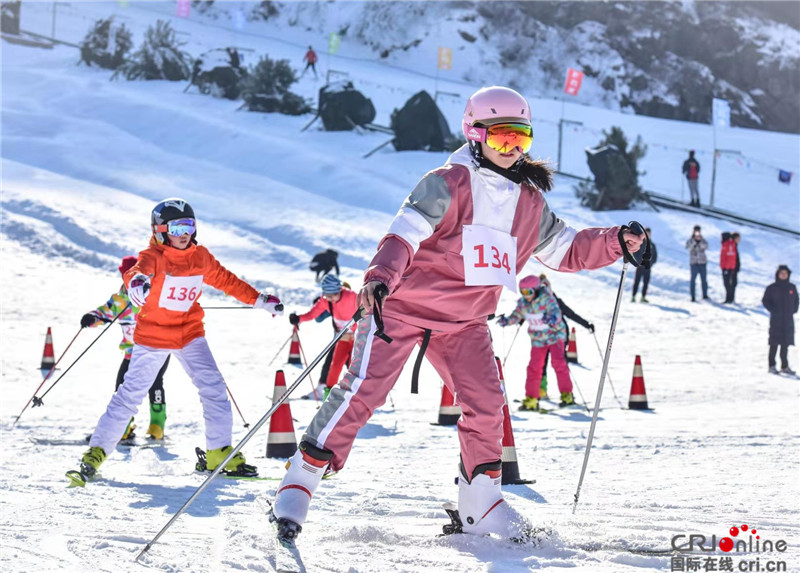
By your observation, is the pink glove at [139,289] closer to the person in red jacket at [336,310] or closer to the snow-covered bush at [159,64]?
the person in red jacket at [336,310]

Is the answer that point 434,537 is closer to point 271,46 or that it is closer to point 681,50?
point 271,46

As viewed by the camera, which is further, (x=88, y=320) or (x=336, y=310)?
(x=336, y=310)

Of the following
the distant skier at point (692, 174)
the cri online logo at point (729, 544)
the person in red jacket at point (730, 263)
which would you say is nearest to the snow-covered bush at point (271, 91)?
the distant skier at point (692, 174)

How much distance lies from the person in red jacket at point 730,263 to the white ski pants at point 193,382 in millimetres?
13720

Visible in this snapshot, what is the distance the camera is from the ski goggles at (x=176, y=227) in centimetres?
614

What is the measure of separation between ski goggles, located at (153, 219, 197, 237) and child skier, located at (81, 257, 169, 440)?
1.26 metres

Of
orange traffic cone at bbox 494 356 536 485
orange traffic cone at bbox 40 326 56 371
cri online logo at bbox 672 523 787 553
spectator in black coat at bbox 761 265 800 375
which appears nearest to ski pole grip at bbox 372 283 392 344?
cri online logo at bbox 672 523 787 553

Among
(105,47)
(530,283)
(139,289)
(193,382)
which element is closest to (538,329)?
(530,283)

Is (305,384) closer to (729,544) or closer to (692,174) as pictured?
(729,544)

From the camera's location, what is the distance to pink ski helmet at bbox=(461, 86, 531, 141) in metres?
4.40

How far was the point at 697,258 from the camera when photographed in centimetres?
1838

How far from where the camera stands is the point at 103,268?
58.6 ft

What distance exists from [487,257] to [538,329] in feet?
17.9

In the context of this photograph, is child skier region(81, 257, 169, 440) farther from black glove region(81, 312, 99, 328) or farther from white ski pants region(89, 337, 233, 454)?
white ski pants region(89, 337, 233, 454)
